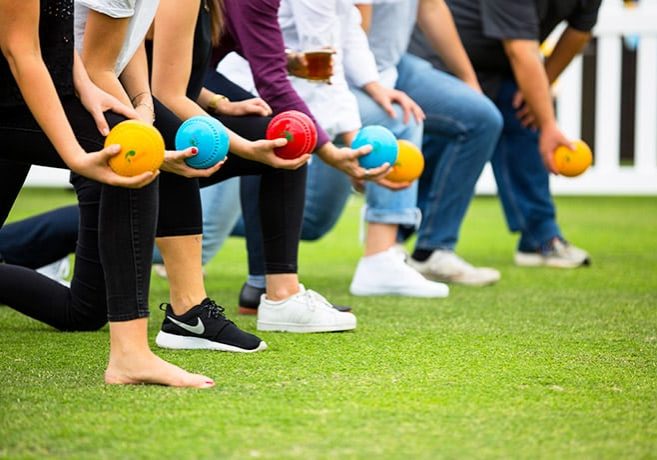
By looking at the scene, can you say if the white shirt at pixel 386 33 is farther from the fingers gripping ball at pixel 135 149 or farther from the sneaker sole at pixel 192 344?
the fingers gripping ball at pixel 135 149

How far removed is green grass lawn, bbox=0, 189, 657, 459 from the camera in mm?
2021

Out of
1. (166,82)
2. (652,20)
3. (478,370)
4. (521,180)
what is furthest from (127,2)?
(652,20)

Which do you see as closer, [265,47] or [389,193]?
[265,47]

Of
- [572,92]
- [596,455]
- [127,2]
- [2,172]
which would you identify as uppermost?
[127,2]

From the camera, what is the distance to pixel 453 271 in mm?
4609

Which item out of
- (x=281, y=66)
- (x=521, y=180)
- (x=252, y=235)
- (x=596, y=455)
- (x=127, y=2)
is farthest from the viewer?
(x=521, y=180)

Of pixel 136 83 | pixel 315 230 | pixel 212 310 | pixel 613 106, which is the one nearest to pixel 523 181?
pixel 315 230

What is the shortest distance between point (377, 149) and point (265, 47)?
44 centimetres

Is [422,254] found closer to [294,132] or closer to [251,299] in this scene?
[251,299]

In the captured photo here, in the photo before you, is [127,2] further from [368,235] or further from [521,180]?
[521,180]

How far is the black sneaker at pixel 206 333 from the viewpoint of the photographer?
115 inches

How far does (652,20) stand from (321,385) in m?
6.37

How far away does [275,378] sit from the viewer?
8.48 feet

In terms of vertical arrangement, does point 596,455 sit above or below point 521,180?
above
